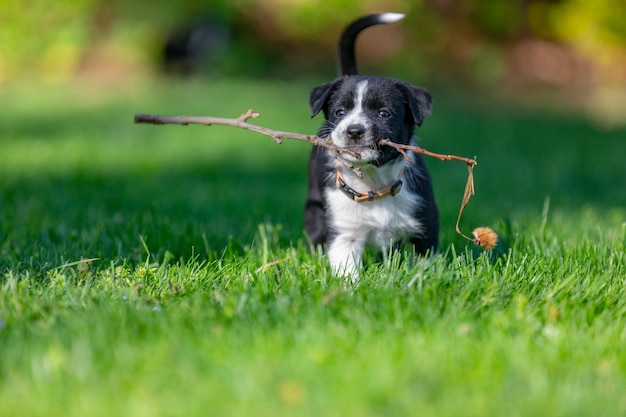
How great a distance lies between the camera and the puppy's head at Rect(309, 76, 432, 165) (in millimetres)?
3697

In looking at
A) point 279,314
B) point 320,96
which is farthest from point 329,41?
point 279,314

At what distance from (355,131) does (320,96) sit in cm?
43

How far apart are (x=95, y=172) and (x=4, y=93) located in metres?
6.33

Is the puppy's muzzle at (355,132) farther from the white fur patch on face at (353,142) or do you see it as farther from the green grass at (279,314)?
the green grass at (279,314)

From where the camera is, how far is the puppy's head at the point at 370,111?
3697 millimetres

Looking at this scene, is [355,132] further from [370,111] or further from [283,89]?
[283,89]

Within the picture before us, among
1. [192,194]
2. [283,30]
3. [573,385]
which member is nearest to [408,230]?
[573,385]

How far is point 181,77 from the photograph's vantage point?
Result: 1471 centimetres

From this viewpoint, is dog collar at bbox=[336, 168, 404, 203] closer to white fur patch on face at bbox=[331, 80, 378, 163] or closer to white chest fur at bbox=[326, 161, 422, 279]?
white chest fur at bbox=[326, 161, 422, 279]

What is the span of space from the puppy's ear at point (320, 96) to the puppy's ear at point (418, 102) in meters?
0.36

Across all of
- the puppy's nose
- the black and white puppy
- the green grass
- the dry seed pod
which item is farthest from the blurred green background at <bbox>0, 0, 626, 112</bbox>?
the puppy's nose

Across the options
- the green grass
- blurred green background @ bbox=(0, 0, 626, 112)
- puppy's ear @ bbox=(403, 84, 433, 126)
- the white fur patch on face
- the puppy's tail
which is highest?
blurred green background @ bbox=(0, 0, 626, 112)

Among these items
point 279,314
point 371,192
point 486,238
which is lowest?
point 279,314

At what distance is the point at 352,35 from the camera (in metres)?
4.61
